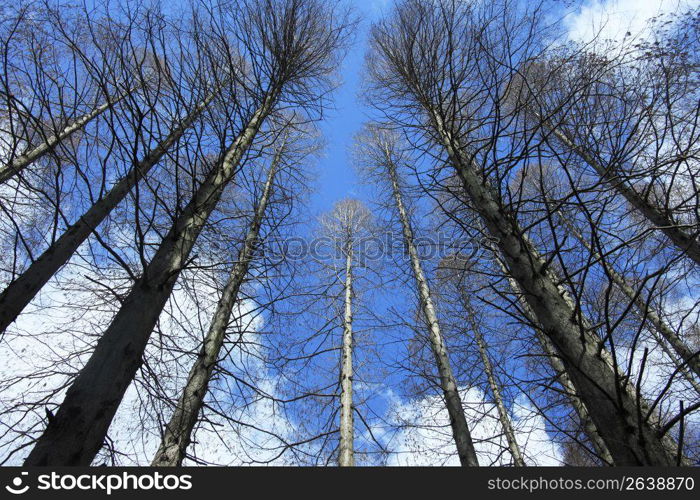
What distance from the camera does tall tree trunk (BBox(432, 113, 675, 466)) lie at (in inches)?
49.2

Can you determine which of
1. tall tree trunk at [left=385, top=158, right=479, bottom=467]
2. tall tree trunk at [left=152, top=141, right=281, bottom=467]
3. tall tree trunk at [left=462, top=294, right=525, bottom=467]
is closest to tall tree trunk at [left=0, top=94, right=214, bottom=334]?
tall tree trunk at [left=152, top=141, right=281, bottom=467]

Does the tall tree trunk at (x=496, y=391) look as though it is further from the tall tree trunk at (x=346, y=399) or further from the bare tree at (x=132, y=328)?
the bare tree at (x=132, y=328)

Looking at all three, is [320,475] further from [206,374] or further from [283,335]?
[283,335]

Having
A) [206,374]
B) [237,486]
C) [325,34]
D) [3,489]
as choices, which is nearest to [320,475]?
[237,486]

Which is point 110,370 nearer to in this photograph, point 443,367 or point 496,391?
point 443,367

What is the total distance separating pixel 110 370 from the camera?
59.4 inches

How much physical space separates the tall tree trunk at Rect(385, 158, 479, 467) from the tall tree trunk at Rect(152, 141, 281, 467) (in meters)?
2.73

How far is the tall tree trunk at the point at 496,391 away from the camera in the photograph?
5.21 m

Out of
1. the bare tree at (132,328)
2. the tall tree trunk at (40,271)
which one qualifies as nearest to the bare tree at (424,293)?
the bare tree at (132,328)

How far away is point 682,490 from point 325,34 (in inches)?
208

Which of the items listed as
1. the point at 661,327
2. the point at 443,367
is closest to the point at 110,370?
the point at 443,367

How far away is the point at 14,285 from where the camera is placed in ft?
10.3

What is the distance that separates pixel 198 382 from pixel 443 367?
3.00 m

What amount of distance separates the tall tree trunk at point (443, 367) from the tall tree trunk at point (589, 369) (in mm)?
2480
